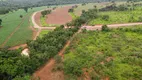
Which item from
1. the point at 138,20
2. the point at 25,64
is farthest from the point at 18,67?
the point at 138,20

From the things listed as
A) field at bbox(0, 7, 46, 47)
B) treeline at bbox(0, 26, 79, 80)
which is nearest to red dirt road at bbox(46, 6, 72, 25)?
field at bbox(0, 7, 46, 47)

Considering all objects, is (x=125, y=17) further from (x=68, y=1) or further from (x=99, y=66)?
(x=68, y=1)

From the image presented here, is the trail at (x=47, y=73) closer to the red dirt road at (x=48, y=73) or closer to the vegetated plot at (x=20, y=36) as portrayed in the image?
the red dirt road at (x=48, y=73)

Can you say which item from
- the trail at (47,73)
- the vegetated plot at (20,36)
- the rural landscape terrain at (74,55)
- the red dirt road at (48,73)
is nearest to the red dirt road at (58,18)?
the vegetated plot at (20,36)

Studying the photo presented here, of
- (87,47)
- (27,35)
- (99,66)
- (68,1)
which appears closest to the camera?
(99,66)

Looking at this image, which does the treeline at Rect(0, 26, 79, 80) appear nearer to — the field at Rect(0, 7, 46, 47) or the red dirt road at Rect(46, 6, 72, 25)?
the field at Rect(0, 7, 46, 47)

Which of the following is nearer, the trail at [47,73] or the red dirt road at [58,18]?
the trail at [47,73]

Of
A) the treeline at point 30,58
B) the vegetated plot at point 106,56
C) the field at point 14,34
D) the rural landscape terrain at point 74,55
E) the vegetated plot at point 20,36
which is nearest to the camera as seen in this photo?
the treeline at point 30,58
